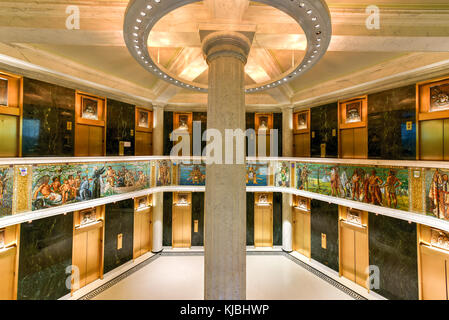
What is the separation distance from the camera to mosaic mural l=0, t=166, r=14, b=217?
469 cm

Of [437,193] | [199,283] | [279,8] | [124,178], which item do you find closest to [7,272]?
[124,178]

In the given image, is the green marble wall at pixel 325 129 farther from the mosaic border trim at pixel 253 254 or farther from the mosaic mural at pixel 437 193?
the mosaic border trim at pixel 253 254

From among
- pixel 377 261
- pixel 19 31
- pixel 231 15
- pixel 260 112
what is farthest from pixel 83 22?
pixel 377 261

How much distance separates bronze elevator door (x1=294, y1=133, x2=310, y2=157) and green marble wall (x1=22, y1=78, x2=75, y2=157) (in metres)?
9.05

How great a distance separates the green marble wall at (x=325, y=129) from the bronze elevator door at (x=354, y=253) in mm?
2841

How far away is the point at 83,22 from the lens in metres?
3.79

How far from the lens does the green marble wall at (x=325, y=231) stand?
759 cm

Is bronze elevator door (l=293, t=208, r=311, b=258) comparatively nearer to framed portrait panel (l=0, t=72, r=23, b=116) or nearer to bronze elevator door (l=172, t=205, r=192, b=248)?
bronze elevator door (l=172, t=205, r=192, b=248)

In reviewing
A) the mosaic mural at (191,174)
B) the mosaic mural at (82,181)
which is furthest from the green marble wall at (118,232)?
the mosaic mural at (191,174)

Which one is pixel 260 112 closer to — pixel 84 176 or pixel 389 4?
pixel 389 4

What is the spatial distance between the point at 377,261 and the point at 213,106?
7337mm

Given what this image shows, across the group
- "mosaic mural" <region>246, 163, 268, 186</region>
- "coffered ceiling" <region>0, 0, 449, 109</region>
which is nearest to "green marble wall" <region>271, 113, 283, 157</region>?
"mosaic mural" <region>246, 163, 268, 186</region>

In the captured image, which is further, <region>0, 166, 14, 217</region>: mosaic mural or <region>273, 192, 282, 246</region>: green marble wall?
<region>273, 192, 282, 246</region>: green marble wall
